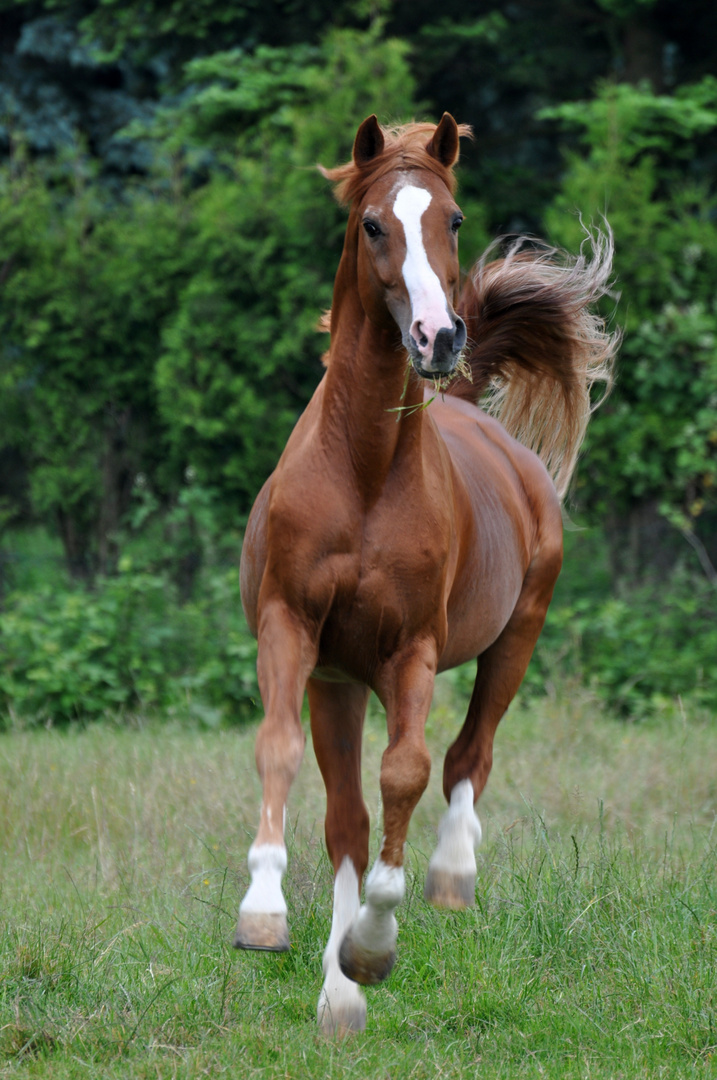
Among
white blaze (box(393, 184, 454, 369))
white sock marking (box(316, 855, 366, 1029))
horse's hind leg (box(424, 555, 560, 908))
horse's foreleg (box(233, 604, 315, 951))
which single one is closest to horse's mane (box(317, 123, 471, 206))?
white blaze (box(393, 184, 454, 369))

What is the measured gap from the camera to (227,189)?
9.46m

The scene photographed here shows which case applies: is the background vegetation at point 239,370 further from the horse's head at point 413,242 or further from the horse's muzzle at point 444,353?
the horse's muzzle at point 444,353

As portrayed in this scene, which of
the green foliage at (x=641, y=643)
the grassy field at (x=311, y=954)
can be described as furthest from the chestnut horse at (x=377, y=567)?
the green foliage at (x=641, y=643)

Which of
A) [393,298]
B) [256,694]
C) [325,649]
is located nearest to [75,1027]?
[325,649]

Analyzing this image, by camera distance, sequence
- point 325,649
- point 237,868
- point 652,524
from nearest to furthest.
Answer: point 325,649 < point 237,868 < point 652,524

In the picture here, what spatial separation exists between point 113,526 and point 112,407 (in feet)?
3.35

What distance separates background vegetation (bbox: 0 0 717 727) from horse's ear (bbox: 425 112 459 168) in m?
5.12

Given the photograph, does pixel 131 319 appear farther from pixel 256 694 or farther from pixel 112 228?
pixel 256 694

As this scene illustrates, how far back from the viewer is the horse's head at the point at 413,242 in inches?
111

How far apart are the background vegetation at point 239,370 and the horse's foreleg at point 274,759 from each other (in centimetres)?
486

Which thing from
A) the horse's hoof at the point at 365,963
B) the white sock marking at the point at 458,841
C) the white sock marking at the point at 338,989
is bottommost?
the white sock marking at the point at 338,989

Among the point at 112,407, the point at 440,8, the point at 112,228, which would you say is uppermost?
the point at 440,8

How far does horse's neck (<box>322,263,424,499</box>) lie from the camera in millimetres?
3287

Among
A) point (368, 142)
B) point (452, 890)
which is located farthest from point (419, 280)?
point (452, 890)
